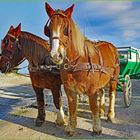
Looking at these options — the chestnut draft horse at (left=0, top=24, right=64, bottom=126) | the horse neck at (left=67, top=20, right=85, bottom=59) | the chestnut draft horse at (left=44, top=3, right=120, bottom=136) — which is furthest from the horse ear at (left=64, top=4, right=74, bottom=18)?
the chestnut draft horse at (left=0, top=24, right=64, bottom=126)

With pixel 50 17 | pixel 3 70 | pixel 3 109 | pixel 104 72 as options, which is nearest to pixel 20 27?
pixel 3 70

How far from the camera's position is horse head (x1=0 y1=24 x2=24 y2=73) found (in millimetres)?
5777

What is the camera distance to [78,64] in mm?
5109

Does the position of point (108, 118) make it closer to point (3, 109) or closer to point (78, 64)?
point (78, 64)

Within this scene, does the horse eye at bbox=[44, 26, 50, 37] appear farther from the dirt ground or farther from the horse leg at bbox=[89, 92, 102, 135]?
the dirt ground

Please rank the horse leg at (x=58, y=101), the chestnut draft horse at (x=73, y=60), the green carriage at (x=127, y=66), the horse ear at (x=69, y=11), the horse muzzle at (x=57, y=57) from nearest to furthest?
the horse muzzle at (x=57, y=57), the chestnut draft horse at (x=73, y=60), the horse ear at (x=69, y=11), the horse leg at (x=58, y=101), the green carriage at (x=127, y=66)

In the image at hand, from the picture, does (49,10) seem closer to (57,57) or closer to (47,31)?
(47,31)

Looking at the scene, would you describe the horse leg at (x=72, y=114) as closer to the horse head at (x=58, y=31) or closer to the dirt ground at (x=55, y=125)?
the dirt ground at (x=55, y=125)

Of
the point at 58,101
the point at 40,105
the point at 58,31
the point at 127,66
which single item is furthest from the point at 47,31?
the point at 127,66

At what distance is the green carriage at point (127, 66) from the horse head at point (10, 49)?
3102 mm

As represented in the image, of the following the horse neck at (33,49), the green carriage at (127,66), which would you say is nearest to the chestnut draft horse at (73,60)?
the horse neck at (33,49)

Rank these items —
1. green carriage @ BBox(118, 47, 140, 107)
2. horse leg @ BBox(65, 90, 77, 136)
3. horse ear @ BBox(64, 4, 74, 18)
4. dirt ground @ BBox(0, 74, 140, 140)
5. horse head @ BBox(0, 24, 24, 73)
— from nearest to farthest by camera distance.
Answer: horse ear @ BBox(64, 4, 74, 18) < horse leg @ BBox(65, 90, 77, 136) < dirt ground @ BBox(0, 74, 140, 140) < horse head @ BBox(0, 24, 24, 73) < green carriage @ BBox(118, 47, 140, 107)

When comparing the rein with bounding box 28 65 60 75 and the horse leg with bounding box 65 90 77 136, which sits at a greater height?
the rein with bounding box 28 65 60 75

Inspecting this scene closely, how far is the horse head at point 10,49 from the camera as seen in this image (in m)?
5.78
